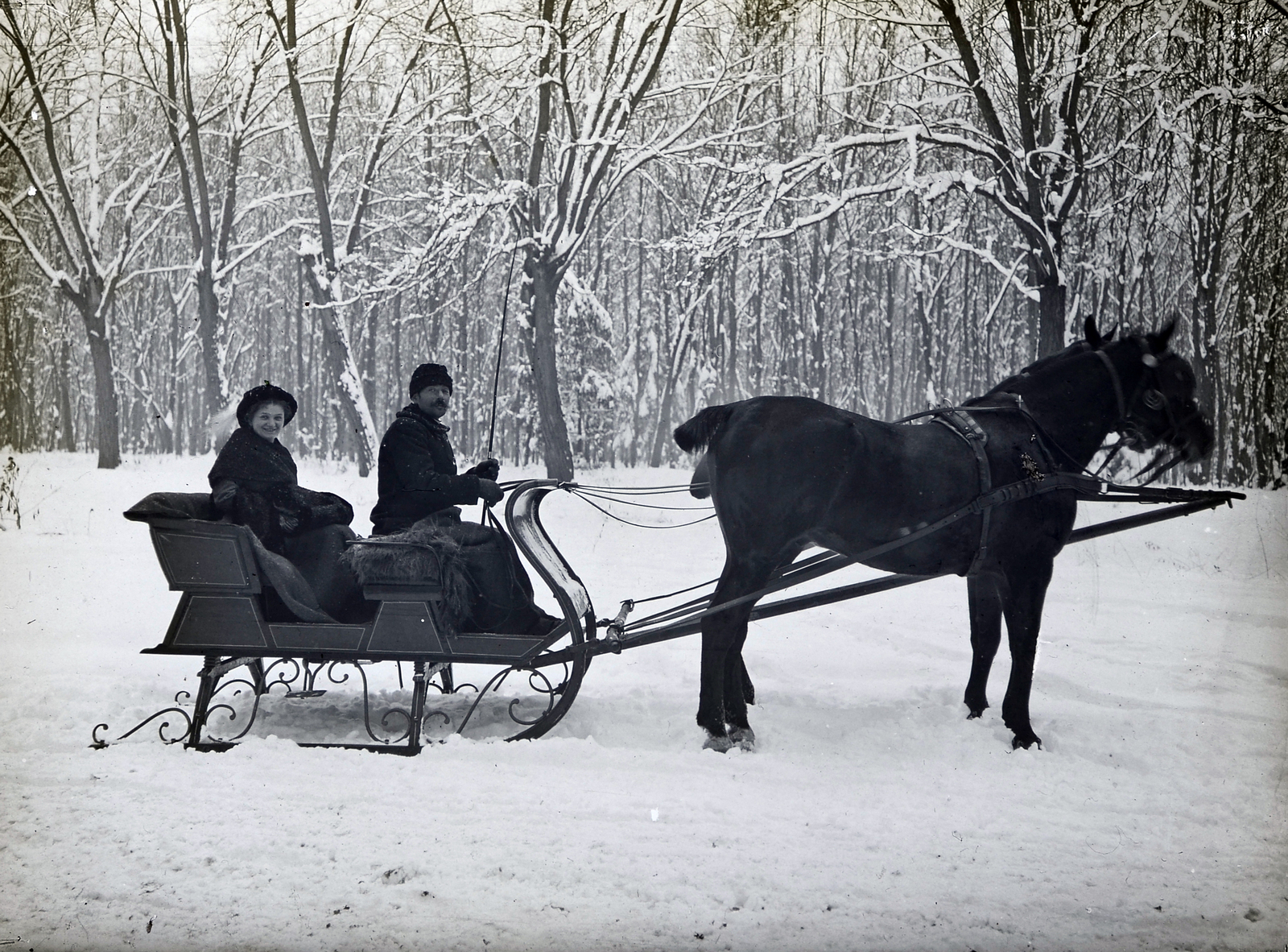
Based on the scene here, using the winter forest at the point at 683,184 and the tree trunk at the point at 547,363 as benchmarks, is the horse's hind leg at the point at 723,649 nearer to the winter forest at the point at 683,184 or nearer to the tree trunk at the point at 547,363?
the winter forest at the point at 683,184

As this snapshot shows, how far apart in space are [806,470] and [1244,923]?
208 centimetres

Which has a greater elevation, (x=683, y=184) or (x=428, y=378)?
(x=683, y=184)

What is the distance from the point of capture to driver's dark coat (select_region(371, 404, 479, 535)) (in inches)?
154

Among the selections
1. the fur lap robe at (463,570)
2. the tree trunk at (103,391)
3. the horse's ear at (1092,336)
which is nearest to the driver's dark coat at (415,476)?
the fur lap robe at (463,570)

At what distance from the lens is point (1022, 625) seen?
3846 millimetres

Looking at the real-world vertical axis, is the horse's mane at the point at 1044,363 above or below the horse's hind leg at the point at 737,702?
above

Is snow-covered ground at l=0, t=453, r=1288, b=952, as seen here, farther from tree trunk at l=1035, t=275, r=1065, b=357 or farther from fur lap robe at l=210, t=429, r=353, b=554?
tree trunk at l=1035, t=275, r=1065, b=357

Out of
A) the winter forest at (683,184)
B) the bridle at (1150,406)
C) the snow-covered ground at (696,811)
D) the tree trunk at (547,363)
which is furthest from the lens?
the tree trunk at (547,363)

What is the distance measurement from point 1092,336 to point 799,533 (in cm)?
167

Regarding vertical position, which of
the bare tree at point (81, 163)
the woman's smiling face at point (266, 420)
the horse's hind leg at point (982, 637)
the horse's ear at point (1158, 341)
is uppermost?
the bare tree at point (81, 163)

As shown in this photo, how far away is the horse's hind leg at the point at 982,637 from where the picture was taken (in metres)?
4.14

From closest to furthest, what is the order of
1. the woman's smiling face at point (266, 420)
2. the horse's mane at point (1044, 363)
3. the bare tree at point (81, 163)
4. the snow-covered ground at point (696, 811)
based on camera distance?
the snow-covered ground at point (696, 811), the woman's smiling face at point (266, 420), the horse's mane at point (1044, 363), the bare tree at point (81, 163)

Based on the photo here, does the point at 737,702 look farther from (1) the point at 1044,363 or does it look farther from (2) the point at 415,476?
(1) the point at 1044,363

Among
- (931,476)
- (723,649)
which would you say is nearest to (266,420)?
(723,649)
